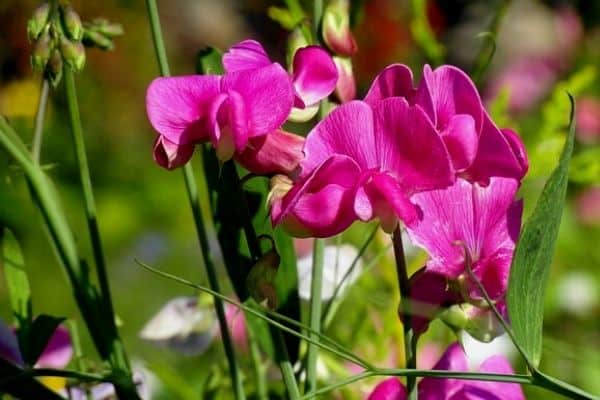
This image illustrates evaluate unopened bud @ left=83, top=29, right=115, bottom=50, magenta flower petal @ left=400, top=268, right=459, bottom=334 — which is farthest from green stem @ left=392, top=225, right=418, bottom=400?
unopened bud @ left=83, top=29, right=115, bottom=50

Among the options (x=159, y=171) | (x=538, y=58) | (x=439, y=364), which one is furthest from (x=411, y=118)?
(x=159, y=171)

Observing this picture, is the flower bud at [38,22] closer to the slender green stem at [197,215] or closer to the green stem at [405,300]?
the slender green stem at [197,215]

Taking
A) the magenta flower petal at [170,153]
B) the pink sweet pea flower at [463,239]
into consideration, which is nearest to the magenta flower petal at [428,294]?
the pink sweet pea flower at [463,239]

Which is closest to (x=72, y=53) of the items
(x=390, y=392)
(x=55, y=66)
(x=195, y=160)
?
(x=55, y=66)

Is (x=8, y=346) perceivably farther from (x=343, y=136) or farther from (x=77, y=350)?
(x=343, y=136)

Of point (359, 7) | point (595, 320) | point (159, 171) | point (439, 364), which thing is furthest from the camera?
point (159, 171)

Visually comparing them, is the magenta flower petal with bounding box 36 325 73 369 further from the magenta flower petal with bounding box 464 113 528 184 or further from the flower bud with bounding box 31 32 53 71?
the magenta flower petal with bounding box 464 113 528 184

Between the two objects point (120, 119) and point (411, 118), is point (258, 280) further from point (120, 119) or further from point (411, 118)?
point (120, 119)
